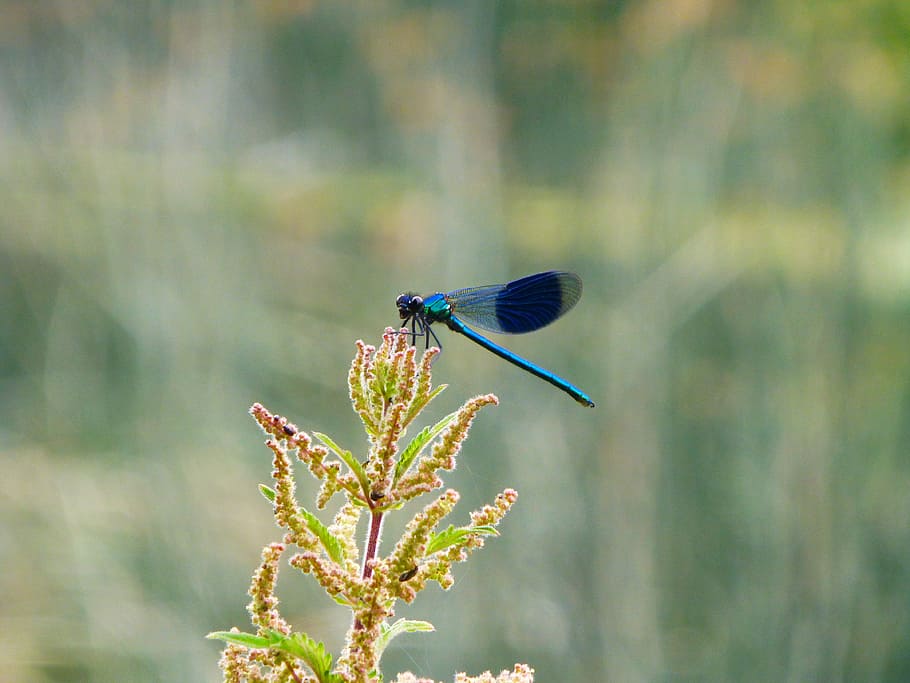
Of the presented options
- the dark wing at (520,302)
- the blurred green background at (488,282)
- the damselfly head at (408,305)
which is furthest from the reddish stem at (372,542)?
the blurred green background at (488,282)

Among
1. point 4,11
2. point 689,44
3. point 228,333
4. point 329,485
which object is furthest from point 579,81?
point 329,485

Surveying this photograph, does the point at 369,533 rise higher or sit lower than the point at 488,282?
lower

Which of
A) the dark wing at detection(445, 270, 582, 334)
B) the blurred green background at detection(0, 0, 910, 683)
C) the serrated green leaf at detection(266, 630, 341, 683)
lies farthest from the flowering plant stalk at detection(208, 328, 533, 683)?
the blurred green background at detection(0, 0, 910, 683)

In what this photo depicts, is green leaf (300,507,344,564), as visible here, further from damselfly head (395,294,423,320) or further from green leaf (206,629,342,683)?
damselfly head (395,294,423,320)

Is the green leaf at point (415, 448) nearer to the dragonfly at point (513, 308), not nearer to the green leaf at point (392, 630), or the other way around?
the green leaf at point (392, 630)

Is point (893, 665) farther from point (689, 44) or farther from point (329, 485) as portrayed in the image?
point (329, 485)

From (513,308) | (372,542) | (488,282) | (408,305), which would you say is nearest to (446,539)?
(372,542)

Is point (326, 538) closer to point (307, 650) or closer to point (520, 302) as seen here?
point (307, 650)
